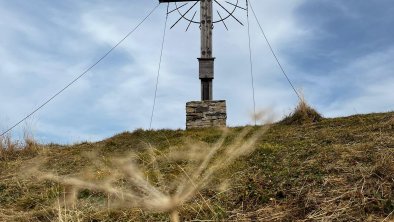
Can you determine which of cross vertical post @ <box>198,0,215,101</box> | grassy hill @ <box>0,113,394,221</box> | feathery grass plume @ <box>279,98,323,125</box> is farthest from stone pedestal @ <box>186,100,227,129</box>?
grassy hill @ <box>0,113,394,221</box>

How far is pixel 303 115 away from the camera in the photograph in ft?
35.5

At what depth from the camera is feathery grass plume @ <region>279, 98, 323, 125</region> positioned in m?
10.7

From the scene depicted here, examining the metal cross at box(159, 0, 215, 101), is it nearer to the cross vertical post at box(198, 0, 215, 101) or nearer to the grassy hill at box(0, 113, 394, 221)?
the cross vertical post at box(198, 0, 215, 101)

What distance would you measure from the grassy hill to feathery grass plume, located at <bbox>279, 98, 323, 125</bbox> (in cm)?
151

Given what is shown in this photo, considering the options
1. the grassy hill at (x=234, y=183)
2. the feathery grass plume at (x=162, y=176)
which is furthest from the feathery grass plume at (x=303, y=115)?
the feathery grass plume at (x=162, y=176)

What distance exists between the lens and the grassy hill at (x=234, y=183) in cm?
439

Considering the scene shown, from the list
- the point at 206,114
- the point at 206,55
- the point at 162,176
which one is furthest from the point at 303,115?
the point at 162,176

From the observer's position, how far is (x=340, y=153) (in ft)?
19.4

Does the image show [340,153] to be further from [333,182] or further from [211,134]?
[211,134]

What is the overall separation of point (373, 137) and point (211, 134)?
13.6 feet

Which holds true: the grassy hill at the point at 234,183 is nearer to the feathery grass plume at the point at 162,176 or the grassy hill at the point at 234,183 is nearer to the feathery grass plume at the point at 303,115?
the feathery grass plume at the point at 162,176

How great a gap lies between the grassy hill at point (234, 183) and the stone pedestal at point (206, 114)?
2.96 m

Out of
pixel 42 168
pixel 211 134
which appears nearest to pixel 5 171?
pixel 42 168

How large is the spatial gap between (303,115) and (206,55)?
3.64 metres
